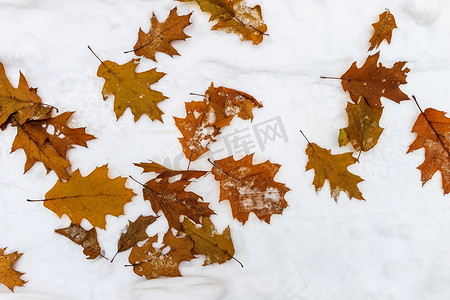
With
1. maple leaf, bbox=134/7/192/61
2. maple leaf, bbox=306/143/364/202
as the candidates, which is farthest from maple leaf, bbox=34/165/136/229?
maple leaf, bbox=306/143/364/202

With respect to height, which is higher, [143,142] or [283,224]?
[143,142]

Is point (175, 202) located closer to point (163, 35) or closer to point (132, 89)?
point (132, 89)

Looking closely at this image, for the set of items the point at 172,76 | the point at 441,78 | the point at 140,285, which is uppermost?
the point at 441,78

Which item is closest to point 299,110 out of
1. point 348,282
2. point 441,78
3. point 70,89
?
point 441,78

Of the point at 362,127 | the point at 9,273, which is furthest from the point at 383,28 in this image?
the point at 9,273

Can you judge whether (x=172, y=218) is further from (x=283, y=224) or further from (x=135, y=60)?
(x=135, y=60)

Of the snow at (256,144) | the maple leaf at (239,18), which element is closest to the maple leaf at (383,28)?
the snow at (256,144)
